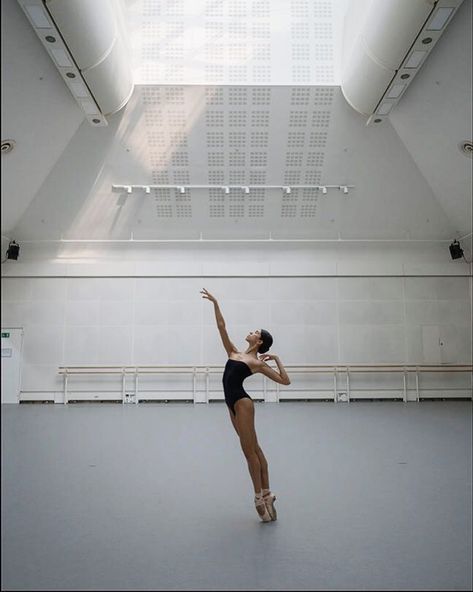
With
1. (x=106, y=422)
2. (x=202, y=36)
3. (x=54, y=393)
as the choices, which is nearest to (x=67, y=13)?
(x=202, y=36)

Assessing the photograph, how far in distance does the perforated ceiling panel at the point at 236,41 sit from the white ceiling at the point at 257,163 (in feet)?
0.61

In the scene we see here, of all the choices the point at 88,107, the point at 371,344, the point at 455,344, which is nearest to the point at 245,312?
the point at 371,344

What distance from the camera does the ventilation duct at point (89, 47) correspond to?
24.6ft

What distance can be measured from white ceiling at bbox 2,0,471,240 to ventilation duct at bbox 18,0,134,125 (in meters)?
0.50

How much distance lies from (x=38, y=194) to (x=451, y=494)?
11.6 m

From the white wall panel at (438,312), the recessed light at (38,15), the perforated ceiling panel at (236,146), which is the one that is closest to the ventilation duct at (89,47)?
the recessed light at (38,15)

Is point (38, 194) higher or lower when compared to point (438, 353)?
higher

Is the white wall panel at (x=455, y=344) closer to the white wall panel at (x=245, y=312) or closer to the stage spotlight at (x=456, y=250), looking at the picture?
the stage spotlight at (x=456, y=250)

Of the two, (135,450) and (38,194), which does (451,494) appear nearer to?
(135,450)

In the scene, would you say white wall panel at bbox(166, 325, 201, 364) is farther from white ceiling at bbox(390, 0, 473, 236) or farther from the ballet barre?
white ceiling at bbox(390, 0, 473, 236)

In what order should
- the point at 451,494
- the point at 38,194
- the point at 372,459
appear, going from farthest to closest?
the point at 38,194, the point at 372,459, the point at 451,494

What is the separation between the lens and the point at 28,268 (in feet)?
48.9

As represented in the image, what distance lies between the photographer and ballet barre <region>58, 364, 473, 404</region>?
14555mm

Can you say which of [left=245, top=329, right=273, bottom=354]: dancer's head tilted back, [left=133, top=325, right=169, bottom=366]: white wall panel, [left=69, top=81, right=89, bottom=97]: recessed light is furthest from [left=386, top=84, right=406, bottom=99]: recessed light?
[left=133, top=325, right=169, bottom=366]: white wall panel
